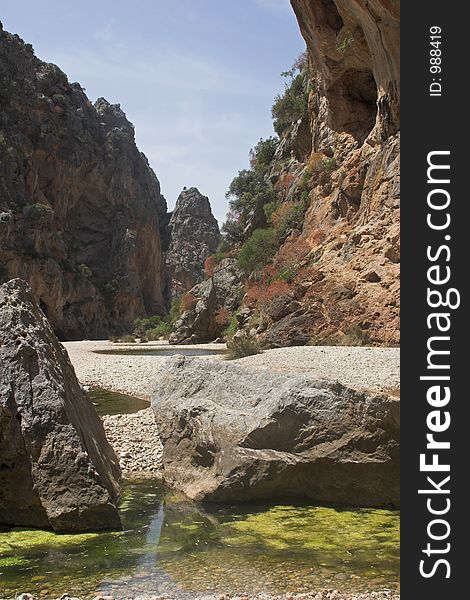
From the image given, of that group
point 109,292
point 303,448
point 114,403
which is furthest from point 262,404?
point 109,292

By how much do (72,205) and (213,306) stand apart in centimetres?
3195

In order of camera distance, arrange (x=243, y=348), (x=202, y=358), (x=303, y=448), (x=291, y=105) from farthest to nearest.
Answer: (x=291, y=105), (x=243, y=348), (x=202, y=358), (x=303, y=448)

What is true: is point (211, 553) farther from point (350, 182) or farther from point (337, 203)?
point (337, 203)

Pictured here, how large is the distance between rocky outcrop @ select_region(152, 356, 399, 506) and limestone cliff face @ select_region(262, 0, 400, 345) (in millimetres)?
11629

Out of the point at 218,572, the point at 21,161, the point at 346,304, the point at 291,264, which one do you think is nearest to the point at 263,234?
the point at 291,264

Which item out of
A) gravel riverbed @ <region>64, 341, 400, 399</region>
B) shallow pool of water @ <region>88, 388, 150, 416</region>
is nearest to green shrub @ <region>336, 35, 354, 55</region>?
gravel riverbed @ <region>64, 341, 400, 399</region>

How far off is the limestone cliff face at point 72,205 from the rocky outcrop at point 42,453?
41.8 meters

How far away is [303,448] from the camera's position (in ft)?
20.2

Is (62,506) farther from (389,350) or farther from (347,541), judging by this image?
(389,350)

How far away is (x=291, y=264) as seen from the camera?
74.5 ft

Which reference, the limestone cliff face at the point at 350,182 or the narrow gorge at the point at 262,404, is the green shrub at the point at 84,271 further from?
the limestone cliff face at the point at 350,182

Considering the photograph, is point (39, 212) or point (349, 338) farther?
point (39, 212)

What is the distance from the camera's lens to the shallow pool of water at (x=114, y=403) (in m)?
11.8

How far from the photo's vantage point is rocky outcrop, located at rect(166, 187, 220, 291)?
76.2 m
